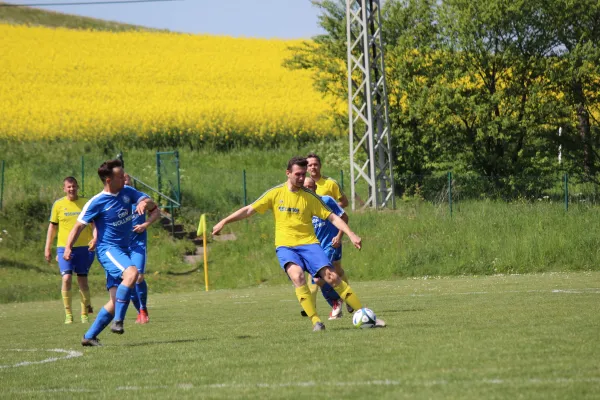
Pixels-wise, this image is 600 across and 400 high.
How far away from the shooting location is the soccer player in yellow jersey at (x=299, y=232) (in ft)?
38.1

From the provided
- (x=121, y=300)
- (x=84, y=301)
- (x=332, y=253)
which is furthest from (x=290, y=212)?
(x=84, y=301)

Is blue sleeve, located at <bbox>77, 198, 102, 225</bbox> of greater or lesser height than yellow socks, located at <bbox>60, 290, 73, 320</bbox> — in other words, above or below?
above

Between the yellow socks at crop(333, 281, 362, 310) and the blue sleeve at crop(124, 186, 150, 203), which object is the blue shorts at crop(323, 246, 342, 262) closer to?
the yellow socks at crop(333, 281, 362, 310)

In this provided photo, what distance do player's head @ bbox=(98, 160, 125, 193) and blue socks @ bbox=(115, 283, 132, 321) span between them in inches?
44.1

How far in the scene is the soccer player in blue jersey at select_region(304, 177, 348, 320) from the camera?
13.8m

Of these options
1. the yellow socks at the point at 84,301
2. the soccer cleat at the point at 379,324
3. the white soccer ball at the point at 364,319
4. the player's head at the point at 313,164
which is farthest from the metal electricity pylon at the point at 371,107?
the white soccer ball at the point at 364,319

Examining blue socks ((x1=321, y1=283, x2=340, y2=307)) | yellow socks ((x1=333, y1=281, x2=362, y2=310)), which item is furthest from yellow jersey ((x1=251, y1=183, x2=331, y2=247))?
blue socks ((x1=321, y1=283, x2=340, y2=307))

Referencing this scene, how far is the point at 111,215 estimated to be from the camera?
11812mm

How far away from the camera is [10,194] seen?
33.6m

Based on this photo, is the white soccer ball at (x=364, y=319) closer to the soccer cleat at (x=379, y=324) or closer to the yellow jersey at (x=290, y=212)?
the soccer cleat at (x=379, y=324)

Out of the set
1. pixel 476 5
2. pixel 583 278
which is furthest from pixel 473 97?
pixel 583 278

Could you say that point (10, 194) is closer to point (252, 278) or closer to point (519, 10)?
point (252, 278)

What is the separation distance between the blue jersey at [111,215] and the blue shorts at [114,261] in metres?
0.07

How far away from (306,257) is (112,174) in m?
2.34
